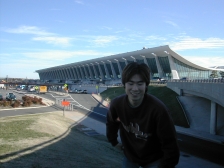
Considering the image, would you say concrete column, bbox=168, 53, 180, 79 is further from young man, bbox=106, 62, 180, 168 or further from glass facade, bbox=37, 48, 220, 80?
young man, bbox=106, 62, 180, 168

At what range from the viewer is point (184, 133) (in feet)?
76.5

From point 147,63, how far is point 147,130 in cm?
7719

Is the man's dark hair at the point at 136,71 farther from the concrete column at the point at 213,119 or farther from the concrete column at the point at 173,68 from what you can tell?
the concrete column at the point at 173,68

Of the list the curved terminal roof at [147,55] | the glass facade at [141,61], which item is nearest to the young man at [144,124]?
the glass facade at [141,61]

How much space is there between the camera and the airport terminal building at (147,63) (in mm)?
69875

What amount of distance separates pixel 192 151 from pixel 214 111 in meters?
7.16

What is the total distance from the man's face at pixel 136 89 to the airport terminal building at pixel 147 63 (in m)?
61.8

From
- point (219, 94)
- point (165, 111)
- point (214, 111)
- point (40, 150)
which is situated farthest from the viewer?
point (214, 111)

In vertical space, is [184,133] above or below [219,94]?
below

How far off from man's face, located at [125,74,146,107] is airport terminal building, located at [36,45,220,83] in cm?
6178

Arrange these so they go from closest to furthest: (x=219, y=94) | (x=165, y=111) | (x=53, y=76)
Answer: (x=165, y=111) → (x=219, y=94) → (x=53, y=76)

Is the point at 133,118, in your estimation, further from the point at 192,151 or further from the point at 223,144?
the point at 223,144

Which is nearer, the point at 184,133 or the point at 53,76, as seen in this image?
the point at 184,133

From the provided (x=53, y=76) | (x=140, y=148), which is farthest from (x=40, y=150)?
(x=53, y=76)
